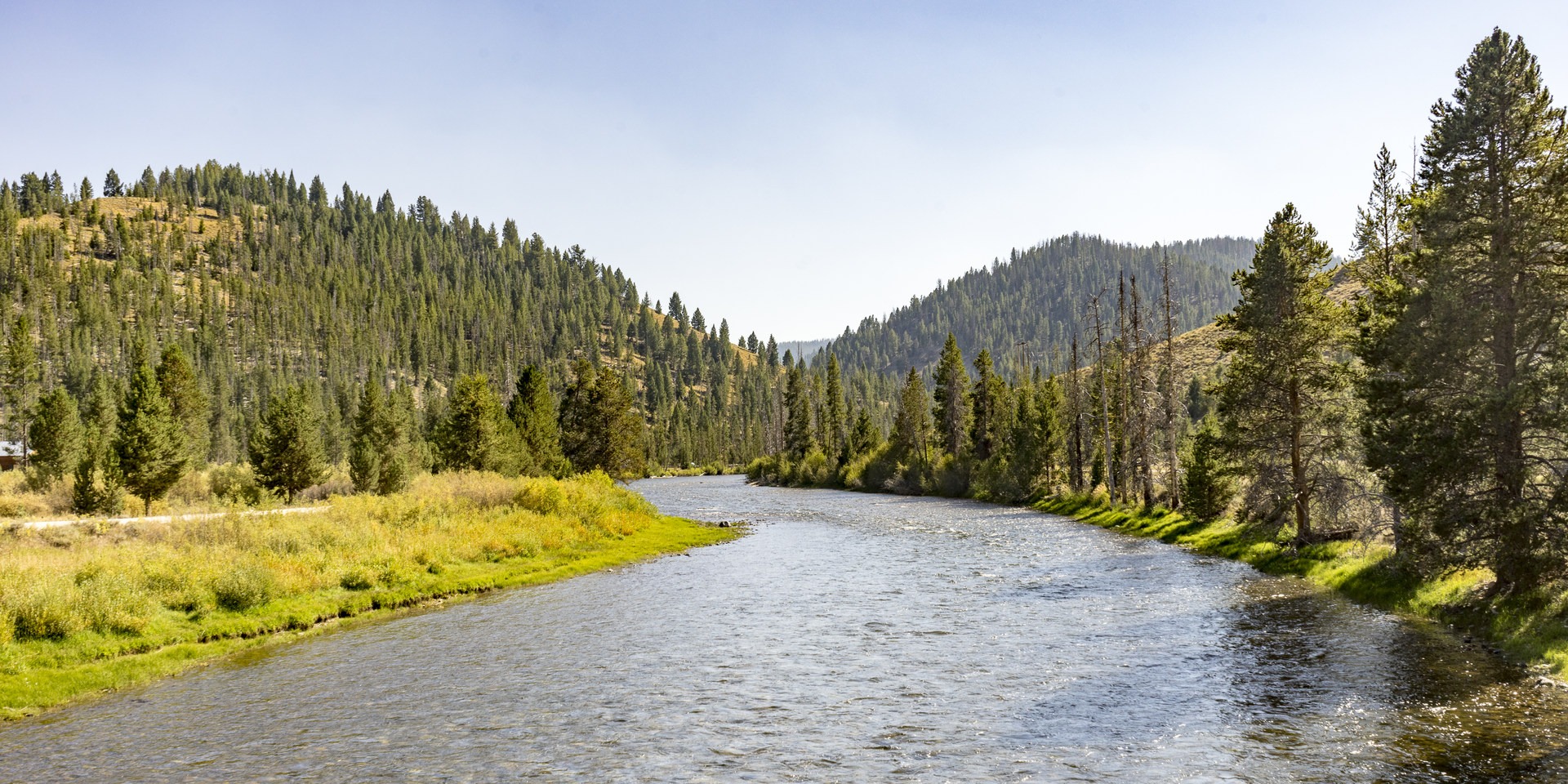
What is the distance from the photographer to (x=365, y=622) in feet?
89.1

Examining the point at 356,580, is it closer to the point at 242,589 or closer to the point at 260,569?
the point at 260,569

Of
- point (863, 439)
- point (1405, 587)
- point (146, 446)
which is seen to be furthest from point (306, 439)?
point (863, 439)

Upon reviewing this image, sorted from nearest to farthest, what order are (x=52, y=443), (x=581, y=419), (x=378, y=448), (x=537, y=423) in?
(x=52, y=443) < (x=537, y=423) < (x=378, y=448) < (x=581, y=419)

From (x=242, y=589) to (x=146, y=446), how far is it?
26671 millimetres

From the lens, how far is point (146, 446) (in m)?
45.7

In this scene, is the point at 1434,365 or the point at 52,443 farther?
the point at 52,443

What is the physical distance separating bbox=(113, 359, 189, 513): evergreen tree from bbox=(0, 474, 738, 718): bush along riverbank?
10.2 meters

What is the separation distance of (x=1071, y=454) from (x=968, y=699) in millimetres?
65863

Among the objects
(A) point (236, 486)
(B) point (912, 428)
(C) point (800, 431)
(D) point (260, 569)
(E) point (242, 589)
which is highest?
(C) point (800, 431)

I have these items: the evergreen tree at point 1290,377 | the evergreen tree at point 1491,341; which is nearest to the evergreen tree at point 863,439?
the evergreen tree at point 1290,377

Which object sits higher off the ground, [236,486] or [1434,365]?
[1434,365]

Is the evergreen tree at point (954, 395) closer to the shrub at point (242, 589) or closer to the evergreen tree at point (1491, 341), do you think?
the evergreen tree at point (1491, 341)

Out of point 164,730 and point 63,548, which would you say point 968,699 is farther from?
point 63,548

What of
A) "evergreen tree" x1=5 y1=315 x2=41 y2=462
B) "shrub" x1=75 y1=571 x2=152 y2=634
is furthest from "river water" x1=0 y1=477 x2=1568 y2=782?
"evergreen tree" x1=5 y1=315 x2=41 y2=462
